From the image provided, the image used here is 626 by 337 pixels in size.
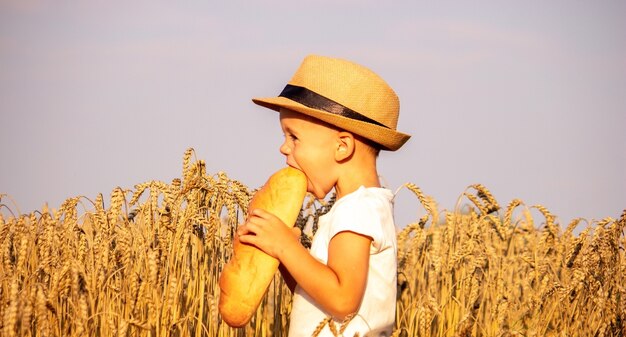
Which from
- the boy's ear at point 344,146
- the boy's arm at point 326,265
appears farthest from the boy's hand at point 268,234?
the boy's ear at point 344,146

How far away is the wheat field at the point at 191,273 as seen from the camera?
2.95m

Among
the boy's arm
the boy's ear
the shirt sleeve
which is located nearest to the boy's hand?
the boy's arm

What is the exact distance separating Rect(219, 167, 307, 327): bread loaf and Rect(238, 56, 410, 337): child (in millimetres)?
41

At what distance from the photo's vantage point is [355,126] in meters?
2.77

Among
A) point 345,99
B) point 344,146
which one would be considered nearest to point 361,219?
point 344,146

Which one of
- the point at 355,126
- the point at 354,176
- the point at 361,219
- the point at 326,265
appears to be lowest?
→ the point at 326,265

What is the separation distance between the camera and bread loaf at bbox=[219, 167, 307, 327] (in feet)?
8.77

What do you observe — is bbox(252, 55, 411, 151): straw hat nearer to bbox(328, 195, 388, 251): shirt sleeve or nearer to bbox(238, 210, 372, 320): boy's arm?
bbox(328, 195, 388, 251): shirt sleeve

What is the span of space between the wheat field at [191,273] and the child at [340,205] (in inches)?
10.3

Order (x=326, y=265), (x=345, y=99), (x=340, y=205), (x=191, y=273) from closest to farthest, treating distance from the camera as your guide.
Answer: (x=326, y=265), (x=340, y=205), (x=345, y=99), (x=191, y=273)

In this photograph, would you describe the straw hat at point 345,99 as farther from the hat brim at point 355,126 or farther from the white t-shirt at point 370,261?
the white t-shirt at point 370,261

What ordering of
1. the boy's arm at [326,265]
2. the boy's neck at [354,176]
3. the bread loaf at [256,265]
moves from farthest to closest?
the boy's neck at [354,176] < the bread loaf at [256,265] < the boy's arm at [326,265]

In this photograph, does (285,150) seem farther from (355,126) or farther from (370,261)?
(370,261)

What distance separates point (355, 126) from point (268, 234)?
1.40ft
